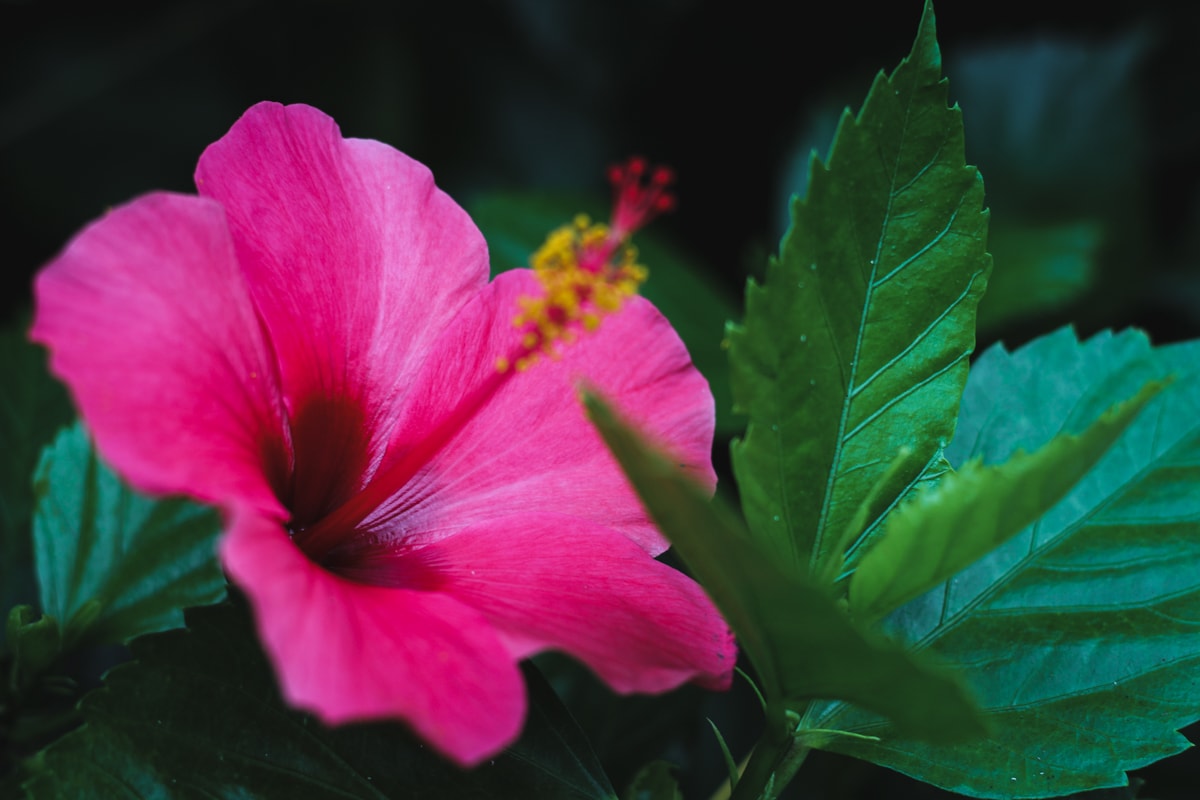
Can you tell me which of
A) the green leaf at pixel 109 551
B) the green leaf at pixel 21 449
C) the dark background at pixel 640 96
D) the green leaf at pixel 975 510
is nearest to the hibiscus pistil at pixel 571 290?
the green leaf at pixel 975 510

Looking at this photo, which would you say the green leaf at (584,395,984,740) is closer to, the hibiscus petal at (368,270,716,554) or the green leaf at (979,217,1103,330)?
the hibiscus petal at (368,270,716,554)

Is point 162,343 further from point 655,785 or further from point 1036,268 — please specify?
point 1036,268

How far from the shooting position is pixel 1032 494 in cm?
65

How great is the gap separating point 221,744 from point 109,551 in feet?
1.11

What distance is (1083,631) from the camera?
858mm

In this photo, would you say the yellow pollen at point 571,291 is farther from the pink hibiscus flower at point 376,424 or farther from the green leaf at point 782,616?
the green leaf at point 782,616

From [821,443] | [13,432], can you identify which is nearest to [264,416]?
[821,443]

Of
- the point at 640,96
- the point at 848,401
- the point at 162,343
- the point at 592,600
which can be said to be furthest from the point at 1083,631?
the point at 640,96

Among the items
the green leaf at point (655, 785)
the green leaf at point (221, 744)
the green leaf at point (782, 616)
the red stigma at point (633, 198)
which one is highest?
the red stigma at point (633, 198)

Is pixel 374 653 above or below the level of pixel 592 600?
below

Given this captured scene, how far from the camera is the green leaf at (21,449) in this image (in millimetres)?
1128

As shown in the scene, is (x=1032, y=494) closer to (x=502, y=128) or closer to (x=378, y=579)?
(x=378, y=579)

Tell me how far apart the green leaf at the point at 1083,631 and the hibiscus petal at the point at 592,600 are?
0.48 ft

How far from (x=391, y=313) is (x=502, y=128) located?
4.76ft
